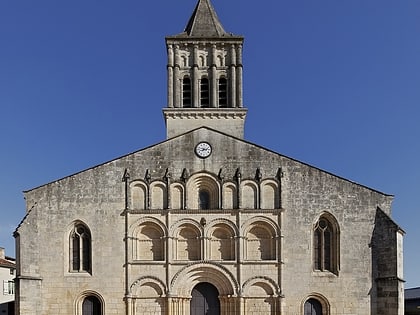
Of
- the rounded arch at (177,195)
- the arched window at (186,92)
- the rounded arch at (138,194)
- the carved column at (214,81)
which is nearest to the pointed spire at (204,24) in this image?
the carved column at (214,81)

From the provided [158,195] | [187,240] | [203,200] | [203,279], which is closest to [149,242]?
[187,240]

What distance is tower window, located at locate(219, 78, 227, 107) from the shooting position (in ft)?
108

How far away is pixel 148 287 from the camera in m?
26.5

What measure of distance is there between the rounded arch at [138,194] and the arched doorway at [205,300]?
454 cm

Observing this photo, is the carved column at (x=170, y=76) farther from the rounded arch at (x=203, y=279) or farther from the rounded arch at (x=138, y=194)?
the rounded arch at (x=203, y=279)

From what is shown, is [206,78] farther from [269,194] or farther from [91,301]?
[91,301]

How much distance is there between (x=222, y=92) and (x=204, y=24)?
14.0ft

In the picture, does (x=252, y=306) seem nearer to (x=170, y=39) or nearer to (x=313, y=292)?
(x=313, y=292)

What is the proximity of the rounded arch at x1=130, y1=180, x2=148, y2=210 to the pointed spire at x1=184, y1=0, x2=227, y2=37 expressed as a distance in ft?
34.1

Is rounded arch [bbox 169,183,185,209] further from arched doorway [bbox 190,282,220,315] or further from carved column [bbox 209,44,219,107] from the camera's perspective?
carved column [bbox 209,44,219,107]

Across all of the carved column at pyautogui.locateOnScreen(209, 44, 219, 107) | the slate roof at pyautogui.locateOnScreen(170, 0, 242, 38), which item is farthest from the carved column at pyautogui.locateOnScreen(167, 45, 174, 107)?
the carved column at pyautogui.locateOnScreen(209, 44, 219, 107)

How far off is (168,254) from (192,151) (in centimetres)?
487

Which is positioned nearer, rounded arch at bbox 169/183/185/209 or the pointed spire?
rounded arch at bbox 169/183/185/209

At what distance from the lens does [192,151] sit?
90.3 feet
